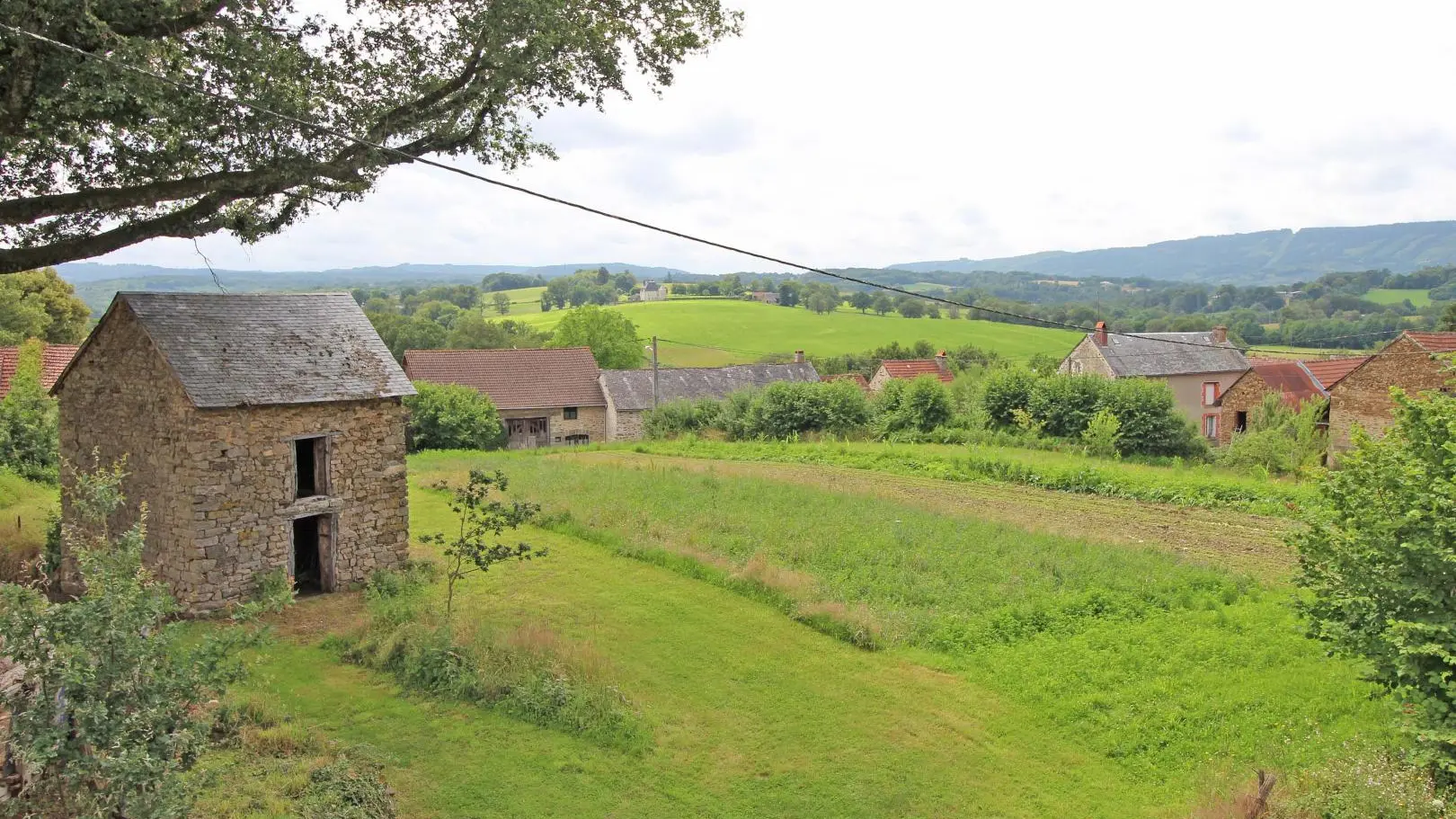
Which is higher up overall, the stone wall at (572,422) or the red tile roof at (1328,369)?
the red tile roof at (1328,369)

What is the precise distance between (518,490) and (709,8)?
15.4m

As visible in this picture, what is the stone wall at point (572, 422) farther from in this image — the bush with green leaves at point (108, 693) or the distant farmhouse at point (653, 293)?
the distant farmhouse at point (653, 293)

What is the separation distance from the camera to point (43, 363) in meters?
34.0

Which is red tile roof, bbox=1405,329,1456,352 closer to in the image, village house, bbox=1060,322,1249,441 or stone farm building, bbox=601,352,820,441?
village house, bbox=1060,322,1249,441

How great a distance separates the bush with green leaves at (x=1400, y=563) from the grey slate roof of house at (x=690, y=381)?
3883 cm

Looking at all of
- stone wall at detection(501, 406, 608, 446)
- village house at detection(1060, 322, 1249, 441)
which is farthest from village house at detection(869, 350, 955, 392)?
stone wall at detection(501, 406, 608, 446)

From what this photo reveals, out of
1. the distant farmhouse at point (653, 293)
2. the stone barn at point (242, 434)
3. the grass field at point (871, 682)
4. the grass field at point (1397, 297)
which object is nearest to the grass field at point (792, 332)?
the distant farmhouse at point (653, 293)

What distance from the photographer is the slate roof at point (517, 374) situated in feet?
159

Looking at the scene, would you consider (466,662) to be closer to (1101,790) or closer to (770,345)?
(1101,790)

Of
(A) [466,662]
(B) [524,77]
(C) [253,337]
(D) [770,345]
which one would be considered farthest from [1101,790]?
(D) [770,345]

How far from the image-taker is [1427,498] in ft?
31.7

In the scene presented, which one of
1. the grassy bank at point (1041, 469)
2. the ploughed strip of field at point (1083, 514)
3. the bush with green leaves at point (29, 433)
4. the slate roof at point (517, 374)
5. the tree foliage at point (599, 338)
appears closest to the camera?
the ploughed strip of field at point (1083, 514)

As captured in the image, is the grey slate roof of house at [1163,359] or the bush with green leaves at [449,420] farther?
the grey slate roof of house at [1163,359]

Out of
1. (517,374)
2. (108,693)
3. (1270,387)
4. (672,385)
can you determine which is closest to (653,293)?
(672,385)
